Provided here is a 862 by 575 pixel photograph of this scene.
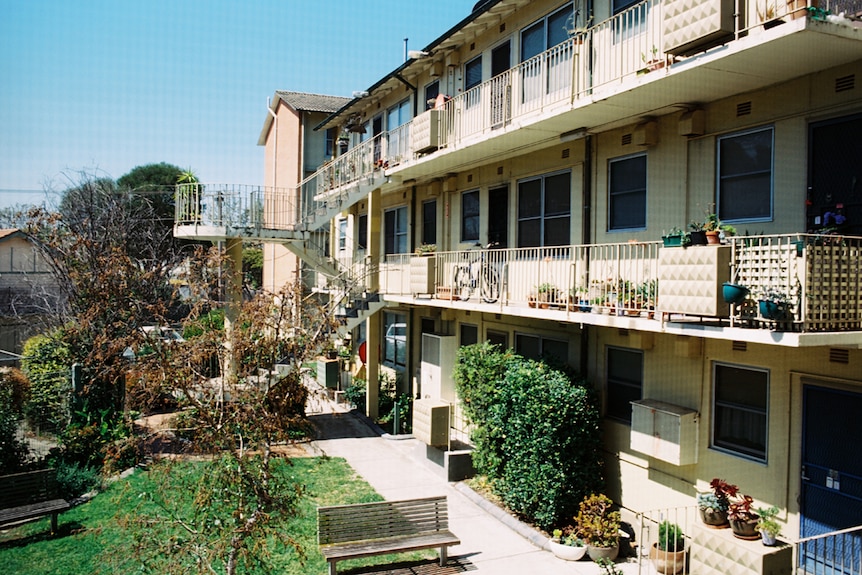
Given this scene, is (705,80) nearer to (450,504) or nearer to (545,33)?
(545,33)

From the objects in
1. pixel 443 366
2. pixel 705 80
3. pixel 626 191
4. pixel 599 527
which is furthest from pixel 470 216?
pixel 599 527

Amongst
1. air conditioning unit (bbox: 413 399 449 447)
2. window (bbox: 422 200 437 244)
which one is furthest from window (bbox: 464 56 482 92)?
air conditioning unit (bbox: 413 399 449 447)

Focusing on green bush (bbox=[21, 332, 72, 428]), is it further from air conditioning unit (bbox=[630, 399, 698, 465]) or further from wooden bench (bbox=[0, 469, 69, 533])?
air conditioning unit (bbox=[630, 399, 698, 465])

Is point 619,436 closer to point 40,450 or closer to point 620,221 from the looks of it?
point 620,221

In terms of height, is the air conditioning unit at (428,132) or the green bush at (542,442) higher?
the air conditioning unit at (428,132)

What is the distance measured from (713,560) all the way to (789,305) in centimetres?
367

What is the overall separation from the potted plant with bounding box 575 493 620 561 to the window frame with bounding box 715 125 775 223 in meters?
4.99

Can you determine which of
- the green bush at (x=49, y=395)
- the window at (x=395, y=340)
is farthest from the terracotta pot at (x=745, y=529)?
the window at (x=395, y=340)

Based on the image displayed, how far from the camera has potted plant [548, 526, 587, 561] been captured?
10258mm

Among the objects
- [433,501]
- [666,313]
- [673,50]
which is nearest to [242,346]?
[433,501]

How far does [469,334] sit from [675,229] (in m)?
8.85

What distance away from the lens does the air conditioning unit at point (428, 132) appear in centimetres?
1650

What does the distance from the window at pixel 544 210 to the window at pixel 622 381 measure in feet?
8.91

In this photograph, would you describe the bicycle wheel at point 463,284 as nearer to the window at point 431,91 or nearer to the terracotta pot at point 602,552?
the window at point 431,91
